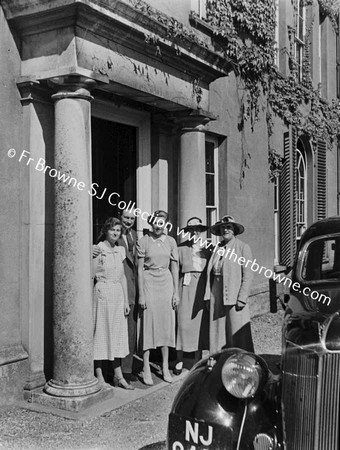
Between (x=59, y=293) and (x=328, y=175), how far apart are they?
10.6m

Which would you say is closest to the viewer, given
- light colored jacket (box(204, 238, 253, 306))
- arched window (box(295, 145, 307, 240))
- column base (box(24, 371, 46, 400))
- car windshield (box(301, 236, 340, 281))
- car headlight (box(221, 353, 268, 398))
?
car headlight (box(221, 353, 268, 398))

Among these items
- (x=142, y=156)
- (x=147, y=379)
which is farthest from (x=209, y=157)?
(x=147, y=379)

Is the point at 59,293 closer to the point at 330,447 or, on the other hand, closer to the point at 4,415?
the point at 4,415

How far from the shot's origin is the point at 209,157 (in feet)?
30.0

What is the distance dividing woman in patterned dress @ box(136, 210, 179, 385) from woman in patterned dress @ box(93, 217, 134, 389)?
32cm

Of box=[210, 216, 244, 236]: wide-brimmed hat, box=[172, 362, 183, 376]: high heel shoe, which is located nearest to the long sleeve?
box=[210, 216, 244, 236]: wide-brimmed hat

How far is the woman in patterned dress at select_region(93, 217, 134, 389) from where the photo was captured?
18.4ft

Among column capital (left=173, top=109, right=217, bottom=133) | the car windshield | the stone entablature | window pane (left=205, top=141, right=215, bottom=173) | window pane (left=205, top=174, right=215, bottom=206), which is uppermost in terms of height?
the stone entablature

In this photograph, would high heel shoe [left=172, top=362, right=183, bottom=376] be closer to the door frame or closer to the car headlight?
the door frame

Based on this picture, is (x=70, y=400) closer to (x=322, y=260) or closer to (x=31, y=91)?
(x=322, y=260)

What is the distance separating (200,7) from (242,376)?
6.72 m

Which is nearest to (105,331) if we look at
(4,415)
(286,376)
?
(4,415)

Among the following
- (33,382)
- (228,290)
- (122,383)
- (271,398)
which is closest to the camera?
(271,398)

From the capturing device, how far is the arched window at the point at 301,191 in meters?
12.8
